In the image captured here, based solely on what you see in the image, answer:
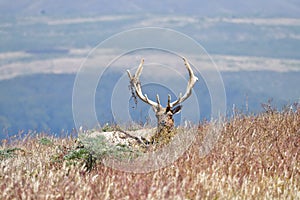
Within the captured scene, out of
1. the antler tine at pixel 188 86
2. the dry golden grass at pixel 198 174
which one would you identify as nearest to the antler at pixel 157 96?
the antler tine at pixel 188 86

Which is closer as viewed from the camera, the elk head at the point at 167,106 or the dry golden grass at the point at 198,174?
the dry golden grass at the point at 198,174

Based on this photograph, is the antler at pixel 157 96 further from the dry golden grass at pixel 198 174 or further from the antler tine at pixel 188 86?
the dry golden grass at pixel 198 174

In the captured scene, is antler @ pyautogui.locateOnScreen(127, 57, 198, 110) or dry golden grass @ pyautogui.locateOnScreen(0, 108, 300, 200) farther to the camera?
antler @ pyautogui.locateOnScreen(127, 57, 198, 110)

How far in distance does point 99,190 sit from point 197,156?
2329 mm

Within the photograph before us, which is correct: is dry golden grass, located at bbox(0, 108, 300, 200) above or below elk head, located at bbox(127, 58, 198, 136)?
below

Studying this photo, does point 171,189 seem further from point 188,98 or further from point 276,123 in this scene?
point 276,123

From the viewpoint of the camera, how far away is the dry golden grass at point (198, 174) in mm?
6438

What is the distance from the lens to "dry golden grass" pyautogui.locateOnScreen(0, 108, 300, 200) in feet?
21.1

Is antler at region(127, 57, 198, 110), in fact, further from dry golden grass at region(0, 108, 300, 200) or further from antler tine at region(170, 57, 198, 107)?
dry golden grass at region(0, 108, 300, 200)

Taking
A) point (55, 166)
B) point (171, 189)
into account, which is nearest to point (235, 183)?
point (171, 189)

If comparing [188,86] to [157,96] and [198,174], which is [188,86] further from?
[198,174]

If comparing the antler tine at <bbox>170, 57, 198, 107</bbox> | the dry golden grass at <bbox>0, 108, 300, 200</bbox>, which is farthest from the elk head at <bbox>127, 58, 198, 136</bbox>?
the dry golden grass at <bbox>0, 108, 300, 200</bbox>

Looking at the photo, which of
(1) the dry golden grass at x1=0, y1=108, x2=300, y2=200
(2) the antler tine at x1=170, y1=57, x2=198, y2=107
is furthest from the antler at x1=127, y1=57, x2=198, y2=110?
(1) the dry golden grass at x1=0, y1=108, x2=300, y2=200

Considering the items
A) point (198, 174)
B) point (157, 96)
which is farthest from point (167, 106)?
point (198, 174)
